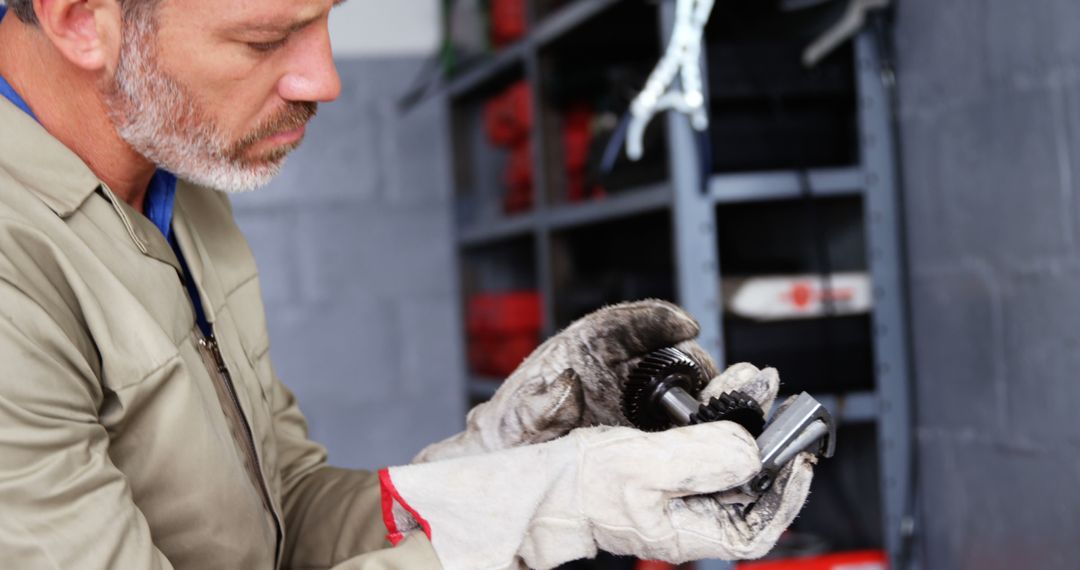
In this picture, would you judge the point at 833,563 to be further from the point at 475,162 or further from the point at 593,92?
the point at 475,162

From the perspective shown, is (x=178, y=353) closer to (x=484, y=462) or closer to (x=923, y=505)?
(x=484, y=462)

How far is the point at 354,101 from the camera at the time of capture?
9.81 ft

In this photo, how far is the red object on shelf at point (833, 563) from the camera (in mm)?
1776

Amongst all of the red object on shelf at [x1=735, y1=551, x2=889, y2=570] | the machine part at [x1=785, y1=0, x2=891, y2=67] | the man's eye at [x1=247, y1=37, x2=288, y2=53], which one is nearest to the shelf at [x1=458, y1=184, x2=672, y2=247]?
the machine part at [x1=785, y1=0, x2=891, y2=67]

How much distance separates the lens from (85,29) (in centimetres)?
101

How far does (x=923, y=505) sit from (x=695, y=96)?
76 centimetres

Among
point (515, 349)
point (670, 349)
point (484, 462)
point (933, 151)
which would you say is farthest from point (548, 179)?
point (484, 462)

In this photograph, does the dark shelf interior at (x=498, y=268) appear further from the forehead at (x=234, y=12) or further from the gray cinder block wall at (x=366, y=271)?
the forehead at (x=234, y=12)

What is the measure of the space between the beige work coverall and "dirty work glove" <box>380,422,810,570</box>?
0.04 m

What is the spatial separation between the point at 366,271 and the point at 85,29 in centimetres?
201

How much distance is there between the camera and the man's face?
3.37ft

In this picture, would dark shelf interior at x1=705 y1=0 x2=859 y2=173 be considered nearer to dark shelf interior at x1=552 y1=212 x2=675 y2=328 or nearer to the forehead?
dark shelf interior at x1=552 y1=212 x2=675 y2=328

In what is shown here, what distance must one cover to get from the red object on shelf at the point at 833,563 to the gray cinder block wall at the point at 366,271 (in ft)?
4.54

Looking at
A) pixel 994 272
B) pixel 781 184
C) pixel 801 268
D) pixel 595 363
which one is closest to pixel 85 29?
pixel 595 363
